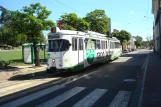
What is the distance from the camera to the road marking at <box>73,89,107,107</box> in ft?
27.0

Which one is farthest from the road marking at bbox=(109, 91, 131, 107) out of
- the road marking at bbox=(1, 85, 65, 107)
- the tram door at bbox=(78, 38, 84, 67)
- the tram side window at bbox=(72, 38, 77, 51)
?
the tram door at bbox=(78, 38, 84, 67)

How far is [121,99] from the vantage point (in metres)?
9.08

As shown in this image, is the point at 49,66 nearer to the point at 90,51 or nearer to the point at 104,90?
the point at 90,51

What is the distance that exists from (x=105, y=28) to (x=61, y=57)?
99.0 ft

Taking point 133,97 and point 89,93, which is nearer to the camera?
point 133,97

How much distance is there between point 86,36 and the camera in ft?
60.7

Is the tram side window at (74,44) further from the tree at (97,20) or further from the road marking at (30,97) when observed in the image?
the tree at (97,20)

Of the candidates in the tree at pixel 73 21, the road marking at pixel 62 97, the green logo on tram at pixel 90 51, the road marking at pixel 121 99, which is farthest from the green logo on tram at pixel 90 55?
the tree at pixel 73 21

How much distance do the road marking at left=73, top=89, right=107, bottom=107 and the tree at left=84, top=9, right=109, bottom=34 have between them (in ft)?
110

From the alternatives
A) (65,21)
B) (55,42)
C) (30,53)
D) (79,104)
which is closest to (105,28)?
(65,21)

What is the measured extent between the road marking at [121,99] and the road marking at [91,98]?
2.23ft

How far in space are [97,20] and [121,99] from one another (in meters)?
35.7

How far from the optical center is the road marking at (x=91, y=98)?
8242 millimetres

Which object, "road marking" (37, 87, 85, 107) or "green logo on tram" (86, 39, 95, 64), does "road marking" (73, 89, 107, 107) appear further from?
"green logo on tram" (86, 39, 95, 64)
